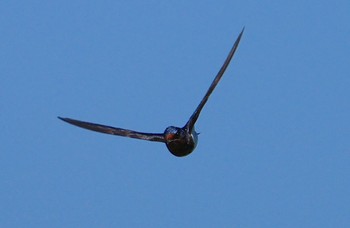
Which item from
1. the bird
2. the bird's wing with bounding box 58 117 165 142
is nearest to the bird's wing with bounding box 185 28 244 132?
the bird

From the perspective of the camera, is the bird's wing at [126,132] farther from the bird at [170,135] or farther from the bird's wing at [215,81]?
the bird's wing at [215,81]

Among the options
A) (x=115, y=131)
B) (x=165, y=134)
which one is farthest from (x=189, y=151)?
(x=115, y=131)

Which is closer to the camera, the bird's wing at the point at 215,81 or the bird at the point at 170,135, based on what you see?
the bird's wing at the point at 215,81

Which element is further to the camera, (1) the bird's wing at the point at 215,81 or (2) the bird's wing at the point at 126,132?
(2) the bird's wing at the point at 126,132

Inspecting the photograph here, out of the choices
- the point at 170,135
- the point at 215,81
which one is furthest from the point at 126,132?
the point at 215,81

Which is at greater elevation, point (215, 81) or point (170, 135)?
point (215, 81)

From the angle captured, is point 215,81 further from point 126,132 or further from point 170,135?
point 126,132

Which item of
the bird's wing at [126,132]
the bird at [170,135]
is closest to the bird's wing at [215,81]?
the bird at [170,135]

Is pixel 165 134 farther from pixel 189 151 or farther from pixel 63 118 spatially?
pixel 63 118

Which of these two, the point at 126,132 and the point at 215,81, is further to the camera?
the point at 126,132

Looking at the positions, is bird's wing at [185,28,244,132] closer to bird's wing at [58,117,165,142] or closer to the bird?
the bird

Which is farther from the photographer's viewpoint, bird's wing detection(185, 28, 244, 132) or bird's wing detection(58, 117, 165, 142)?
bird's wing detection(58, 117, 165, 142)

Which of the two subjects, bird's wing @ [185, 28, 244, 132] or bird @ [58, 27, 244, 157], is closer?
bird's wing @ [185, 28, 244, 132]

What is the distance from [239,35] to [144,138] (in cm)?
158
